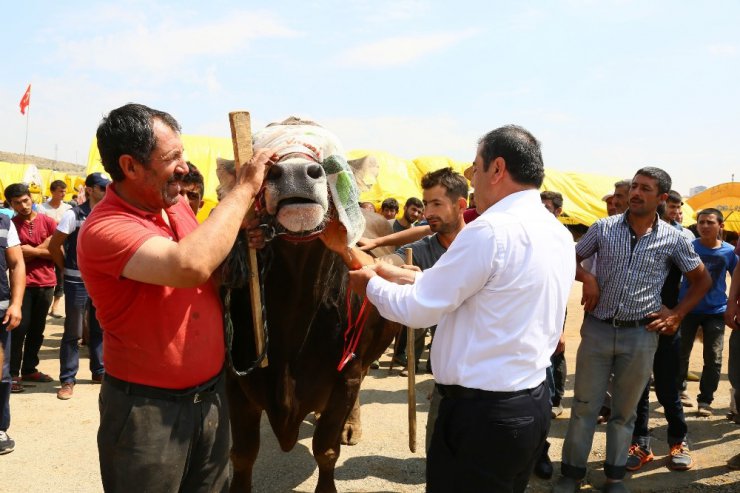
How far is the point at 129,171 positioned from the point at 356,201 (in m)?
1.19

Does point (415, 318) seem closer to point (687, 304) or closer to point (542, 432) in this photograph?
point (542, 432)

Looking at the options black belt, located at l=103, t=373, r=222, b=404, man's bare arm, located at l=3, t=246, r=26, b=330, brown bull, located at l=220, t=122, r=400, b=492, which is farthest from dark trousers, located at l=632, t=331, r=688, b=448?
man's bare arm, located at l=3, t=246, r=26, b=330

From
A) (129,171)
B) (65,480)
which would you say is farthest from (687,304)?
(65,480)

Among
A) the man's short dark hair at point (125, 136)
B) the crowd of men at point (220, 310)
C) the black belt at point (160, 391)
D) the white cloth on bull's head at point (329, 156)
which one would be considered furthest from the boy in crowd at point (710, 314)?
the man's short dark hair at point (125, 136)

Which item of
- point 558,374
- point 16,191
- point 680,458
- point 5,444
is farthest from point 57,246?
point 680,458

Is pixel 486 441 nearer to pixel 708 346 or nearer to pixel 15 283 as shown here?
pixel 15 283

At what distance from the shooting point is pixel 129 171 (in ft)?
6.89

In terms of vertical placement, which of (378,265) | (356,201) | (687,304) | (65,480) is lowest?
(65,480)

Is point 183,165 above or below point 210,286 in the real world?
above

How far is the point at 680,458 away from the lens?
465 cm

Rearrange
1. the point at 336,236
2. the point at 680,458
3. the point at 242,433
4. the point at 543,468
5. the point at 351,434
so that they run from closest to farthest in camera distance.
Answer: the point at 336,236 → the point at 242,433 → the point at 543,468 → the point at 680,458 → the point at 351,434

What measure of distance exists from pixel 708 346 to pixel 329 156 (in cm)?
505

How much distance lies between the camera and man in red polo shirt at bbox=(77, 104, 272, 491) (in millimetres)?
2012

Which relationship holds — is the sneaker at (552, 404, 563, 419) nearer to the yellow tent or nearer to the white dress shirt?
the white dress shirt
